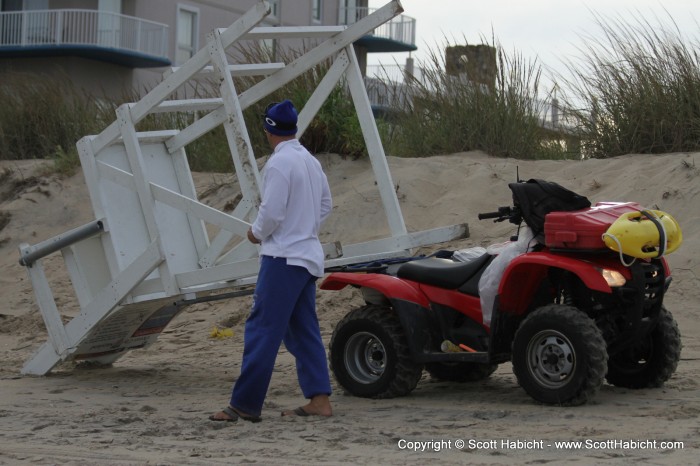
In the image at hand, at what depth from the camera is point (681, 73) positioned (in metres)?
12.2

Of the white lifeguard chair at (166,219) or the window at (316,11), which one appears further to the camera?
the window at (316,11)

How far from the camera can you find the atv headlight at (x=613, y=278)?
6383mm

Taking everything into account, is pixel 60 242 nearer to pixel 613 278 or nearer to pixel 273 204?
pixel 273 204

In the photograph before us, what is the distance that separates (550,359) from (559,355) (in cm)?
6

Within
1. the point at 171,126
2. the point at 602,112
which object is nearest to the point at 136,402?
the point at 602,112

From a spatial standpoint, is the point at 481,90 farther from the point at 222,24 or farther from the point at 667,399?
the point at 222,24

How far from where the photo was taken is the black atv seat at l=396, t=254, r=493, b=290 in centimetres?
709

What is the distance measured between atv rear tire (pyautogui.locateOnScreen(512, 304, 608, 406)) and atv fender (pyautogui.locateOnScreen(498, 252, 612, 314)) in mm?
204

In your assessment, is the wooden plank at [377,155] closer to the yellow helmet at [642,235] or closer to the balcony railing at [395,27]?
the yellow helmet at [642,235]

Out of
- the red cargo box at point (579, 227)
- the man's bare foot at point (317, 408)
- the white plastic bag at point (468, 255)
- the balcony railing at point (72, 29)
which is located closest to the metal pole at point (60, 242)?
the man's bare foot at point (317, 408)

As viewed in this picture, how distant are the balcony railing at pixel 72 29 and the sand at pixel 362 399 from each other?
749 inches

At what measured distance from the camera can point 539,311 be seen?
6.58 meters

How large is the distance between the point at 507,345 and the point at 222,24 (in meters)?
30.2
